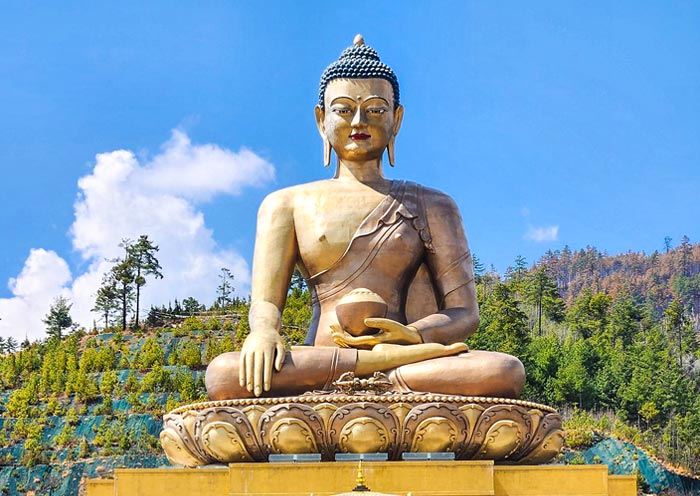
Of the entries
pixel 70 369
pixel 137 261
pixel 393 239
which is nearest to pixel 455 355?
pixel 393 239

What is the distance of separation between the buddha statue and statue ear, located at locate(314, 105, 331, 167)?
12mm

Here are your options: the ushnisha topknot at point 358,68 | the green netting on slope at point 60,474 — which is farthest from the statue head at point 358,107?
the green netting on slope at point 60,474

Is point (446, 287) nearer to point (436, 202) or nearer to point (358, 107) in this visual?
point (436, 202)

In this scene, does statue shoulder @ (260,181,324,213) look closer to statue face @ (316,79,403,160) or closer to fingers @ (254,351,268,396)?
statue face @ (316,79,403,160)

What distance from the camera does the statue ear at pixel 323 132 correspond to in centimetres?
1014

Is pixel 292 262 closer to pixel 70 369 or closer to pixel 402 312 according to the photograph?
pixel 402 312

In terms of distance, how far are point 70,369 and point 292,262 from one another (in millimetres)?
30784

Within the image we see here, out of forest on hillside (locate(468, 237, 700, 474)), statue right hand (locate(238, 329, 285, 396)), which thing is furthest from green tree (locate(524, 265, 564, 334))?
statue right hand (locate(238, 329, 285, 396))

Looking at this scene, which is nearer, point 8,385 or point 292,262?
point 292,262

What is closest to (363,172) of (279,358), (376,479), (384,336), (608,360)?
(384,336)

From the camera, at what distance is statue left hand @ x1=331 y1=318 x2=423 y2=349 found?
345 inches

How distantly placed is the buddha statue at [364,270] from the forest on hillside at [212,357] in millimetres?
21927

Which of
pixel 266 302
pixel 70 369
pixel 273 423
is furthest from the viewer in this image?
pixel 70 369

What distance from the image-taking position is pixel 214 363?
8555 mm
